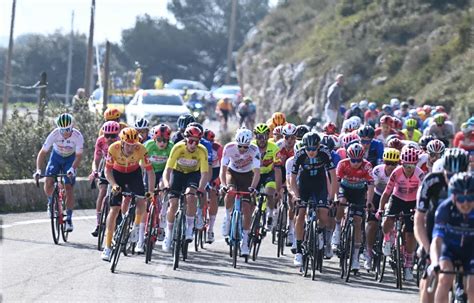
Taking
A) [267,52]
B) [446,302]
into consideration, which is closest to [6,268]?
[446,302]

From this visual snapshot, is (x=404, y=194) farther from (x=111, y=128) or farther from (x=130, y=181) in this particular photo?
(x=111, y=128)

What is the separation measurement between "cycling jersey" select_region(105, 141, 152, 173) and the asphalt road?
49.8 inches

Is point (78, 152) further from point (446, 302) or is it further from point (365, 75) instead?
point (365, 75)

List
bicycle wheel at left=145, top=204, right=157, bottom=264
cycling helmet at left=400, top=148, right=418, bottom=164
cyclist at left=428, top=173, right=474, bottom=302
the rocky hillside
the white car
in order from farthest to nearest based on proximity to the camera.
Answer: the rocky hillside
the white car
bicycle wheel at left=145, top=204, right=157, bottom=264
cycling helmet at left=400, top=148, right=418, bottom=164
cyclist at left=428, top=173, right=474, bottom=302

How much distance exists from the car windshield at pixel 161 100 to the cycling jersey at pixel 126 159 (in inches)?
1025

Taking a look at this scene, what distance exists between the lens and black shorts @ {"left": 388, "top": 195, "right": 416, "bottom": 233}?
16.6 m

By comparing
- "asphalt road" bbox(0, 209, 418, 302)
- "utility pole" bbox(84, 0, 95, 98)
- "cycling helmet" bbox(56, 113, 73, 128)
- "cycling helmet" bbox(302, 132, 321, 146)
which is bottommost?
"asphalt road" bbox(0, 209, 418, 302)

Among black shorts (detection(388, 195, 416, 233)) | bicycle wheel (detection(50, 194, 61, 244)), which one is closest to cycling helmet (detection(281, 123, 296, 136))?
bicycle wheel (detection(50, 194, 61, 244))

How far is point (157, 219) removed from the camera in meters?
19.0

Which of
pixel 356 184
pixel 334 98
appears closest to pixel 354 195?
pixel 356 184

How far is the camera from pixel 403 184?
16562 millimetres

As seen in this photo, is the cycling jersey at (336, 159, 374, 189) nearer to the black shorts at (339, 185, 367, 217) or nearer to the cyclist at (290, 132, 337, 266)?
the black shorts at (339, 185, 367, 217)

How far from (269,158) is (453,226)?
8.66m

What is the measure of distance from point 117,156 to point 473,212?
6.97 meters
